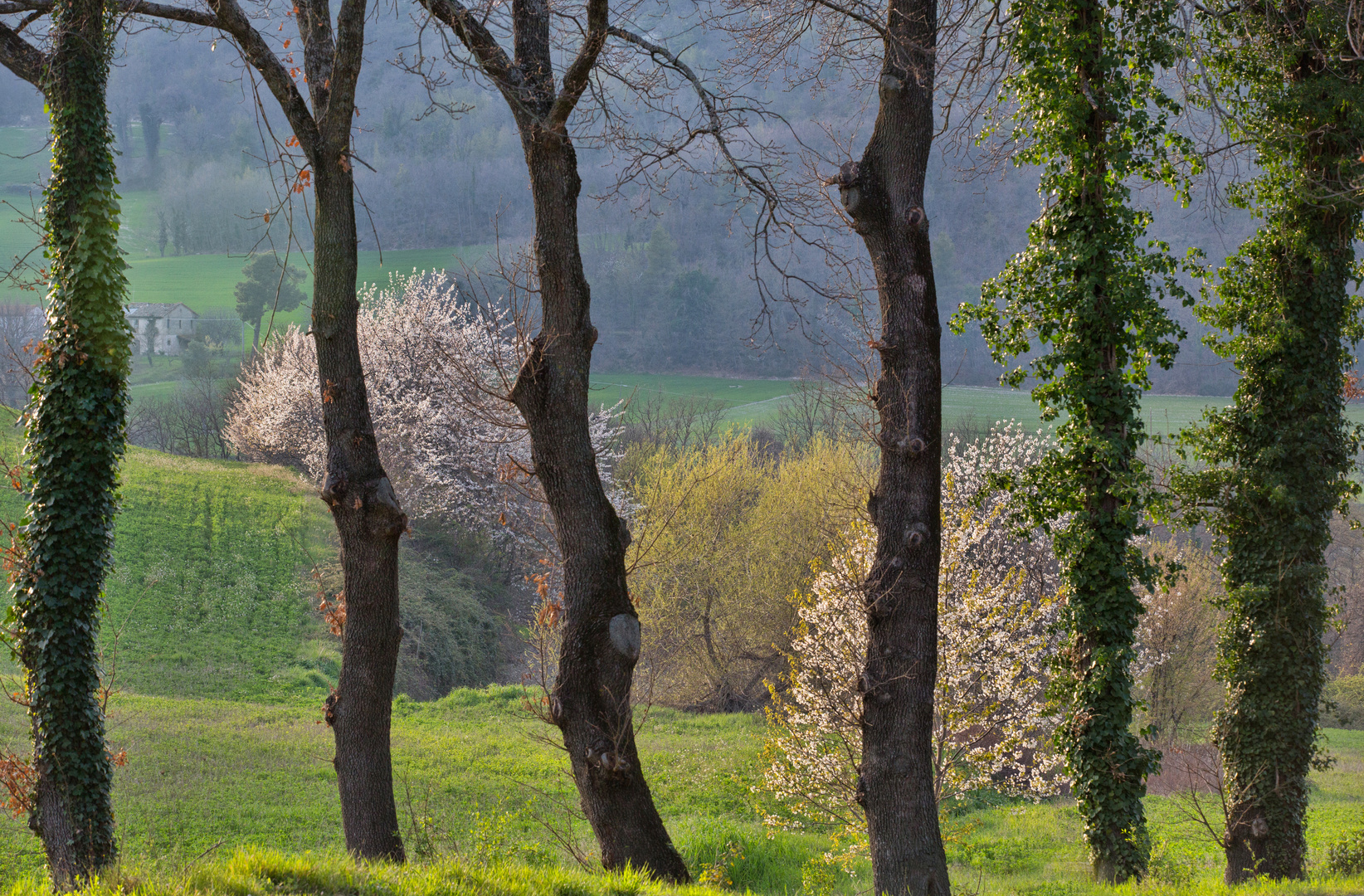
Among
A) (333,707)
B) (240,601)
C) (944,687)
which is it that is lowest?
(240,601)

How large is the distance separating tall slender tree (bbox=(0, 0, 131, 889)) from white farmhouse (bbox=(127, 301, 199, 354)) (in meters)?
70.7

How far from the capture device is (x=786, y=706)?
13.1m

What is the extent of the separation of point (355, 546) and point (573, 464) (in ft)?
5.20

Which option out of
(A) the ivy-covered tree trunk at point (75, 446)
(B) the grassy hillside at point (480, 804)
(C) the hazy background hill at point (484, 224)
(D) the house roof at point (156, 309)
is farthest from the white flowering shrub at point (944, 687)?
(D) the house roof at point (156, 309)

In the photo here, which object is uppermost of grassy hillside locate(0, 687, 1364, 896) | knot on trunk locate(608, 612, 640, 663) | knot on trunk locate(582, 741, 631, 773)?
knot on trunk locate(608, 612, 640, 663)

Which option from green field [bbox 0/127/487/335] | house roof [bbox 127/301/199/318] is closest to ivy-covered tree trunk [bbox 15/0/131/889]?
green field [bbox 0/127/487/335]

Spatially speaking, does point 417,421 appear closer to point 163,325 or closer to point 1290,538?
point 1290,538

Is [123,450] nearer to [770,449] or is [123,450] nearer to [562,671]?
[562,671]

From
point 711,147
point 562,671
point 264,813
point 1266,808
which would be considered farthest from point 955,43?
point 264,813

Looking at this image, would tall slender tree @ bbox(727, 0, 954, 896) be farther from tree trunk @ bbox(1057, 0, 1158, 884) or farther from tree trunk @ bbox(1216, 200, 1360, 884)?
tree trunk @ bbox(1216, 200, 1360, 884)

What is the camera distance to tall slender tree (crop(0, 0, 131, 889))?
5879mm

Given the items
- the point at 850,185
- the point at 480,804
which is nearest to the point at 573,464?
the point at 850,185

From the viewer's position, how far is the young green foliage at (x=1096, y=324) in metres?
7.55

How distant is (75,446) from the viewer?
20.2ft
